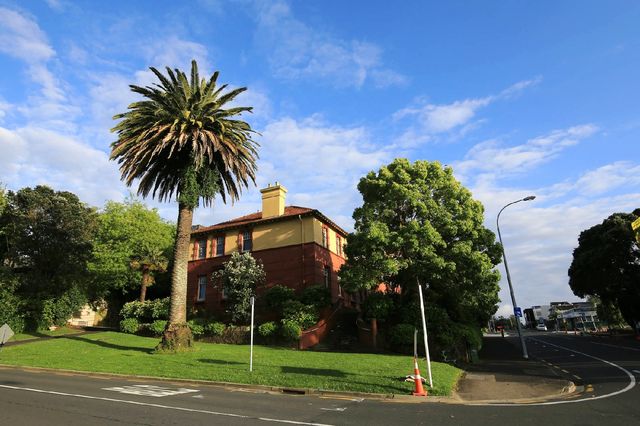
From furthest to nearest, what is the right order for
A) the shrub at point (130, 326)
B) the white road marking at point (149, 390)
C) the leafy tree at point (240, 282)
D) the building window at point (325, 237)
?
Answer: the building window at point (325, 237) → the shrub at point (130, 326) → the leafy tree at point (240, 282) → the white road marking at point (149, 390)

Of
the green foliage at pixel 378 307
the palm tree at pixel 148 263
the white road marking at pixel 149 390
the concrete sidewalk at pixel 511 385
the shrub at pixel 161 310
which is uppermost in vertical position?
the palm tree at pixel 148 263

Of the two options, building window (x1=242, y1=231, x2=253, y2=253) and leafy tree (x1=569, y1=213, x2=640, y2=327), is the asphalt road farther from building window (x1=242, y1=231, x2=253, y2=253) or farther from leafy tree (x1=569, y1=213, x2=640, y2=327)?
leafy tree (x1=569, y1=213, x2=640, y2=327)

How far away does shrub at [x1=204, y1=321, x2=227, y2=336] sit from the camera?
1116 inches

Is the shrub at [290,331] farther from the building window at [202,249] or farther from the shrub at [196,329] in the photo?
the building window at [202,249]

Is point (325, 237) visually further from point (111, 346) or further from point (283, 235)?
point (111, 346)

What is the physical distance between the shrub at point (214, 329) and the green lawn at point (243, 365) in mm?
4052

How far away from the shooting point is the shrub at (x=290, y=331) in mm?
25469

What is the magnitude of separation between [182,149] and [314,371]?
601 inches

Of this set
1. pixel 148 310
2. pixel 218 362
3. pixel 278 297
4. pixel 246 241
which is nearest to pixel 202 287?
pixel 148 310

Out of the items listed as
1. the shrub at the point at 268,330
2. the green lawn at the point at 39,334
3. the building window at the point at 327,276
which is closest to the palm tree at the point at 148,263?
the green lawn at the point at 39,334

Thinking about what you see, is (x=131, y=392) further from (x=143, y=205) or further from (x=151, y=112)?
(x=143, y=205)

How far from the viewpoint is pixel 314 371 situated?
16.0 meters

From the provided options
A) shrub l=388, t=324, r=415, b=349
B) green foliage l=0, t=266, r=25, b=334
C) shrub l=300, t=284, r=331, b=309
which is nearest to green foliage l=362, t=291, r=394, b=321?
shrub l=388, t=324, r=415, b=349

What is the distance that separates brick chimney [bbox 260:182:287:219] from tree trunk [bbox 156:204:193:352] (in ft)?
39.7
